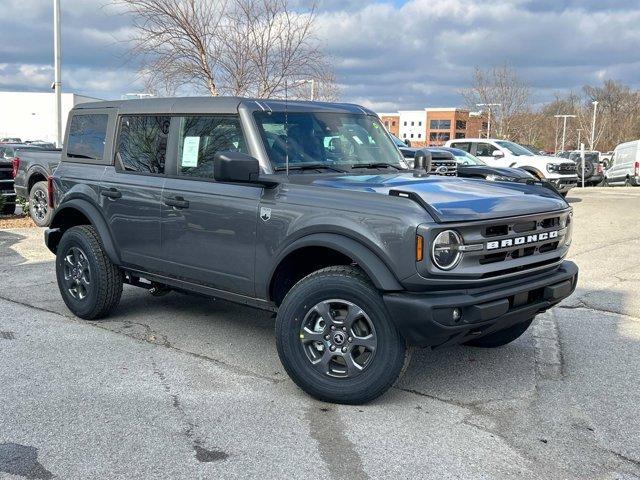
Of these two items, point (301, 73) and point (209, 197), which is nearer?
point (209, 197)

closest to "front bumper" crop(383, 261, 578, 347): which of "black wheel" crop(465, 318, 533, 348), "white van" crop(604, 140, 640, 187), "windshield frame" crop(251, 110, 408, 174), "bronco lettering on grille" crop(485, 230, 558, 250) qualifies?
"bronco lettering on grille" crop(485, 230, 558, 250)

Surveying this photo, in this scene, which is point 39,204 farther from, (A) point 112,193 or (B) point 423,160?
(B) point 423,160

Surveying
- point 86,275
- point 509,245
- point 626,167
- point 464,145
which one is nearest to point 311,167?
point 509,245

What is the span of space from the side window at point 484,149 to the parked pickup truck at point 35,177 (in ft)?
39.7

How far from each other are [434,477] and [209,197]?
8.25 feet

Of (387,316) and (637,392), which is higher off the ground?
(387,316)

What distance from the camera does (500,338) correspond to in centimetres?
518

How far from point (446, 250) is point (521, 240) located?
2.17ft

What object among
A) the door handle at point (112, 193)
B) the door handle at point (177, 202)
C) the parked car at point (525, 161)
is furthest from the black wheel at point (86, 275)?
the parked car at point (525, 161)

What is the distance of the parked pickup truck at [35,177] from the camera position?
12.6m

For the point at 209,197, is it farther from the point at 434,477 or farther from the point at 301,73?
the point at 301,73

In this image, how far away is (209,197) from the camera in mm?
4734

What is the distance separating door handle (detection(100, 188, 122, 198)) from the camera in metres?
5.47

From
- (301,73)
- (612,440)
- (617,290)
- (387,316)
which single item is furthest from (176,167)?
(301,73)
